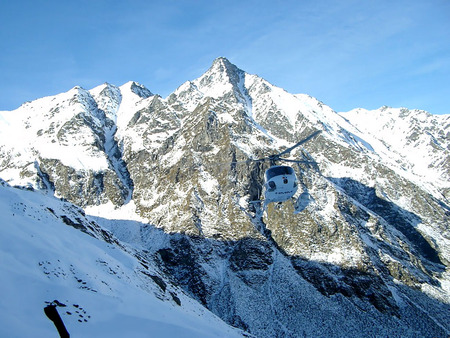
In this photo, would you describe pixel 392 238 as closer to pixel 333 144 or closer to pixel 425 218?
pixel 425 218

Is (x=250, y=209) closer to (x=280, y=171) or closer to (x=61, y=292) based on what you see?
(x=280, y=171)

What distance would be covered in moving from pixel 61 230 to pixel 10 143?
425ft

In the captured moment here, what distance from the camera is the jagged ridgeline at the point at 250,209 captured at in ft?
258

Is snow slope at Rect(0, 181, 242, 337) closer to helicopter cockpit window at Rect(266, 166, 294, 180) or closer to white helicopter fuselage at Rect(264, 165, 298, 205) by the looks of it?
white helicopter fuselage at Rect(264, 165, 298, 205)

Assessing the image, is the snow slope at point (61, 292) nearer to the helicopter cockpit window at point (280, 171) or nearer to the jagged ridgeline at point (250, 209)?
the helicopter cockpit window at point (280, 171)

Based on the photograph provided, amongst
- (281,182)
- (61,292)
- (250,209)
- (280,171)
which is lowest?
(61,292)

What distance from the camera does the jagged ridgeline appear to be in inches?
3100

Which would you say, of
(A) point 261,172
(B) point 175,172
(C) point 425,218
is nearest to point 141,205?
(B) point 175,172

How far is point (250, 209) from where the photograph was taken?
355 feet

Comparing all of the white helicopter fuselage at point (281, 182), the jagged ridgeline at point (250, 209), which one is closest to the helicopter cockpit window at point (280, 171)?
the white helicopter fuselage at point (281, 182)

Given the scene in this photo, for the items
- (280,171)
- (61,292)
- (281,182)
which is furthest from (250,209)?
(61,292)

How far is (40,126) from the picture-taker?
157875 mm

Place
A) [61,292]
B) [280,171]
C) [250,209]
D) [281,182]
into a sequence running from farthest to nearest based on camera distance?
Result: [250,209] → [280,171] → [281,182] → [61,292]

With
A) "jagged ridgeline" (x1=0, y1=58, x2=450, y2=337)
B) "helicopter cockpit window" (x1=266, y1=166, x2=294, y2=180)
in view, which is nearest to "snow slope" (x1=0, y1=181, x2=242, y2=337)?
"helicopter cockpit window" (x1=266, y1=166, x2=294, y2=180)
